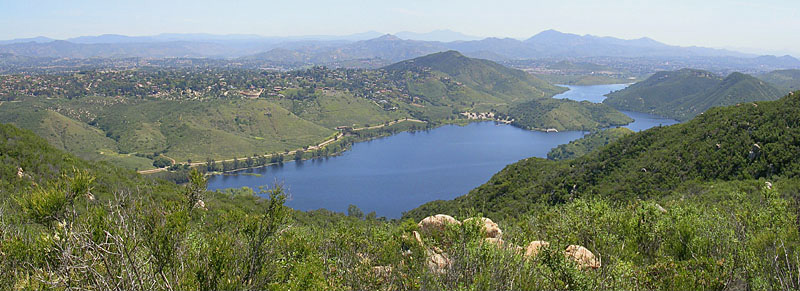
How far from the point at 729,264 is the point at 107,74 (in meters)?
167

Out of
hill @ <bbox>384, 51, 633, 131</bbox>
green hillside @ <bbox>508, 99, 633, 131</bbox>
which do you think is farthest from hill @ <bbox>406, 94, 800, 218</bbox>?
hill @ <bbox>384, 51, 633, 131</bbox>

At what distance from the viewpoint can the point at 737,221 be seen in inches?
431

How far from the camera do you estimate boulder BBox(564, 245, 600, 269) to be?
861 cm

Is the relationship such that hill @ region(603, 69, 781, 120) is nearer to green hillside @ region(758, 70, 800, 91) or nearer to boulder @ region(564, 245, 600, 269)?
green hillside @ region(758, 70, 800, 91)

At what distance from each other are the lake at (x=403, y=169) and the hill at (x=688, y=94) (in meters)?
14.2

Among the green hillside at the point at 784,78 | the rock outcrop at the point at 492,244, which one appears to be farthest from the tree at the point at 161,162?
the green hillside at the point at 784,78

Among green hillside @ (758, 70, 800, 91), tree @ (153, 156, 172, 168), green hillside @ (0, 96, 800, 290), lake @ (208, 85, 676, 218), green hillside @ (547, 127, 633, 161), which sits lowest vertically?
lake @ (208, 85, 676, 218)

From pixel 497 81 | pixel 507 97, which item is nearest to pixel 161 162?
pixel 507 97

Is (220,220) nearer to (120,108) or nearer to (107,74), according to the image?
(120,108)

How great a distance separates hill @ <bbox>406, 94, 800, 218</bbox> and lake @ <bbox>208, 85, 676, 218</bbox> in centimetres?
2463

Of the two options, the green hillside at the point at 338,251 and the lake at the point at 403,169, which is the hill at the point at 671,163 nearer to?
the green hillside at the point at 338,251

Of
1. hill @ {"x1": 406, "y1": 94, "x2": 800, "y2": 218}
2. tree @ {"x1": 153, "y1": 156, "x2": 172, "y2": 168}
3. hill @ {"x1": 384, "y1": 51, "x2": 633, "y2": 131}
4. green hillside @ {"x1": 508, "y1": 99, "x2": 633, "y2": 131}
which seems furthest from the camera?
hill @ {"x1": 384, "y1": 51, "x2": 633, "y2": 131}

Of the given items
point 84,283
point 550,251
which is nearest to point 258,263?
point 84,283

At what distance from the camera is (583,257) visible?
31.6 feet
